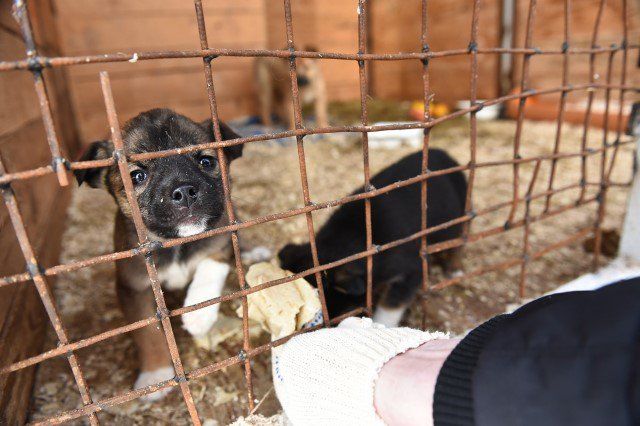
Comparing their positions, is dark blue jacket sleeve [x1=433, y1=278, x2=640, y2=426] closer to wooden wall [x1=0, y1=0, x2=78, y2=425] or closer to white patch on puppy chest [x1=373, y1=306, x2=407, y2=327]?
white patch on puppy chest [x1=373, y1=306, x2=407, y2=327]

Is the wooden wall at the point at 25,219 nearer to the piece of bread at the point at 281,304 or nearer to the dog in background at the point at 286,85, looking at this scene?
the piece of bread at the point at 281,304

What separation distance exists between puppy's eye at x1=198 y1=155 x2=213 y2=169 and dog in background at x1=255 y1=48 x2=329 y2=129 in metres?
4.56

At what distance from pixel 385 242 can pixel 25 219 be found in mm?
1858

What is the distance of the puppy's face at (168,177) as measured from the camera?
6.07 feet

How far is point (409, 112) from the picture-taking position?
23.6 ft

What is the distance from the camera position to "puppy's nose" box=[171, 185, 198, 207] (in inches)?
70.7

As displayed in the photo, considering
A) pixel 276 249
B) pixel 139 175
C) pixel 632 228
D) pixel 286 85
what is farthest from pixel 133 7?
pixel 632 228

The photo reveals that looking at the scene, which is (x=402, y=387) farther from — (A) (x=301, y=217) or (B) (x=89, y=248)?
(B) (x=89, y=248)

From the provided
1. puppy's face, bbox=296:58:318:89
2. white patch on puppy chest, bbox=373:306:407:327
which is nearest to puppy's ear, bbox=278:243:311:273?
white patch on puppy chest, bbox=373:306:407:327

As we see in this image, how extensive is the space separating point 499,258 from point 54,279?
288 cm

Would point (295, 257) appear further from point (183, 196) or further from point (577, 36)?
point (577, 36)

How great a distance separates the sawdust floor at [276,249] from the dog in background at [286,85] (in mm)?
676

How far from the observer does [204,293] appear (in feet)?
7.32

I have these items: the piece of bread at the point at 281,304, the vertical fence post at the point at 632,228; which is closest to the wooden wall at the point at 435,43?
the vertical fence post at the point at 632,228
